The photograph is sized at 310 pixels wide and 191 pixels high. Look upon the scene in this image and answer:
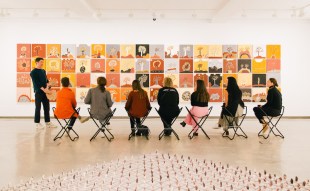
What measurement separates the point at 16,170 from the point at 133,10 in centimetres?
665

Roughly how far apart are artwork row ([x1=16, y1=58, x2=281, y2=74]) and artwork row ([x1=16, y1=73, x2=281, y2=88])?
5.0 inches

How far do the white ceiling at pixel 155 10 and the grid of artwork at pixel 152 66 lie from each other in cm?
88

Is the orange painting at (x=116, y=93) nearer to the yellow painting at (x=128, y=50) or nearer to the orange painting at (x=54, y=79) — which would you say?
the yellow painting at (x=128, y=50)

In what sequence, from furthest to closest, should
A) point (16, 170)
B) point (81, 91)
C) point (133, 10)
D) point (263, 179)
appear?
point (81, 91)
point (133, 10)
point (16, 170)
point (263, 179)

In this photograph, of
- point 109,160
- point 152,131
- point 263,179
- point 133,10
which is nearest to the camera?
point 263,179

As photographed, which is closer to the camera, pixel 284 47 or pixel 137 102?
pixel 137 102

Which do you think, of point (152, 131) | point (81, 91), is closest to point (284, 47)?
point (152, 131)

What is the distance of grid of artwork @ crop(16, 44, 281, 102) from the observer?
11047mm

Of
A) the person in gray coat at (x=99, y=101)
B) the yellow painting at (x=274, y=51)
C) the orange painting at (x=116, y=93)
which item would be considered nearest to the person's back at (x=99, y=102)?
the person in gray coat at (x=99, y=101)

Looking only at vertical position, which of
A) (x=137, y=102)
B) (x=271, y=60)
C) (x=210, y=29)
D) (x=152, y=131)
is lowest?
(x=152, y=131)

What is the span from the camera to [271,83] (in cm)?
717

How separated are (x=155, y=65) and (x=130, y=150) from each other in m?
5.73

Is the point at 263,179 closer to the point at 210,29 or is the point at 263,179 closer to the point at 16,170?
the point at 16,170

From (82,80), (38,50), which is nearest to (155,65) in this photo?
(82,80)
